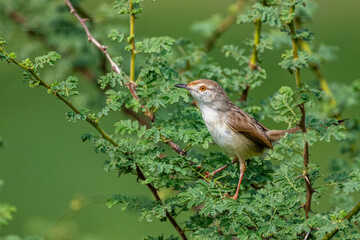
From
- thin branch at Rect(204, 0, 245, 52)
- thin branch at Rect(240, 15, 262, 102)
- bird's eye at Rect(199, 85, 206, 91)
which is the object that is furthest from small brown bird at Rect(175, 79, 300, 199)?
thin branch at Rect(204, 0, 245, 52)

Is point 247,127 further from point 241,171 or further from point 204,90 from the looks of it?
point 241,171

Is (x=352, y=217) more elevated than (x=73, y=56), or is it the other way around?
(x=73, y=56)

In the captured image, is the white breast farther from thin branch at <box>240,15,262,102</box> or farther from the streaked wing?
thin branch at <box>240,15,262,102</box>

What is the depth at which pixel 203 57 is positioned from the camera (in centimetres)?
430

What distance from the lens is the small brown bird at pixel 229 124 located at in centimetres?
396

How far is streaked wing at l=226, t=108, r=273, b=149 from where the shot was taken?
4.01 metres

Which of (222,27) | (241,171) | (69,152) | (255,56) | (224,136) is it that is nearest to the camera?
(241,171)

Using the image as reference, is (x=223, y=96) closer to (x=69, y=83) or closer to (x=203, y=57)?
(x=203, y=57)

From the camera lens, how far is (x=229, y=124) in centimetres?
407

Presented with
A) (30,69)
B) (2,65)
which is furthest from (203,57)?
(2,65)

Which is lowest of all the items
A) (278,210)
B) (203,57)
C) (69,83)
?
(278,210)

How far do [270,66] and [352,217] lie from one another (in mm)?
8557

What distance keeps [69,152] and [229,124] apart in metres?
5.62

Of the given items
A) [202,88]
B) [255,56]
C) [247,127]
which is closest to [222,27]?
[255,56]
